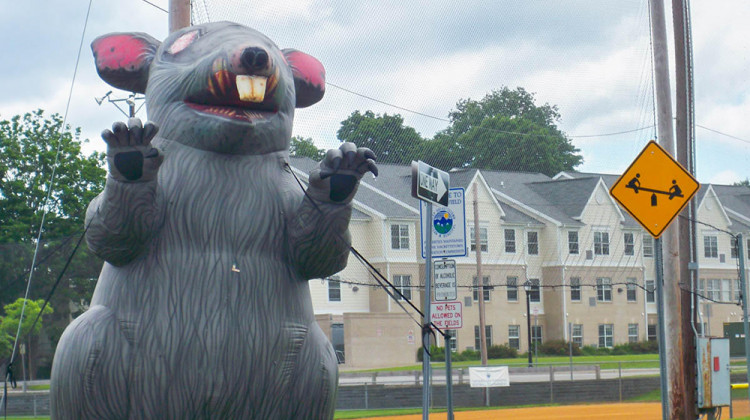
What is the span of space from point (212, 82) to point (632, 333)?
38.6 meters

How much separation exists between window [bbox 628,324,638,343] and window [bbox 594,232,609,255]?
5.87 m

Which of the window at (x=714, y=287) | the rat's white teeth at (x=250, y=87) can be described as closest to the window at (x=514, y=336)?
the window at (x=714, y=287)

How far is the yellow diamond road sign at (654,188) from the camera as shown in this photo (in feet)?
26.6

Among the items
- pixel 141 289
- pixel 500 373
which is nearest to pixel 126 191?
pixel 141 289

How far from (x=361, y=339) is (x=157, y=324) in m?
29.1

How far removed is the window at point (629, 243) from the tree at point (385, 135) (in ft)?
61.2

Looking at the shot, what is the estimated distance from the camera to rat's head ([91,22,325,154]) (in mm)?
3996

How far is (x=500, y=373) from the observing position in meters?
21.6

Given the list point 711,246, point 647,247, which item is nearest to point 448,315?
point 647,247

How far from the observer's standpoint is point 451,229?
9.23 m

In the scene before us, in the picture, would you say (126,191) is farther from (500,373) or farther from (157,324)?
(500,373)

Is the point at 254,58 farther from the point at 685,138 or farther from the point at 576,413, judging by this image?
the point at 576,413

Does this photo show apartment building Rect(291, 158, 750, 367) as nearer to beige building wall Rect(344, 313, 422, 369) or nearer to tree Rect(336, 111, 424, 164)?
beige building wall Rect(344, 313, 422, 369)

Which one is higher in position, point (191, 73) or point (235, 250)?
point (191, 73)
